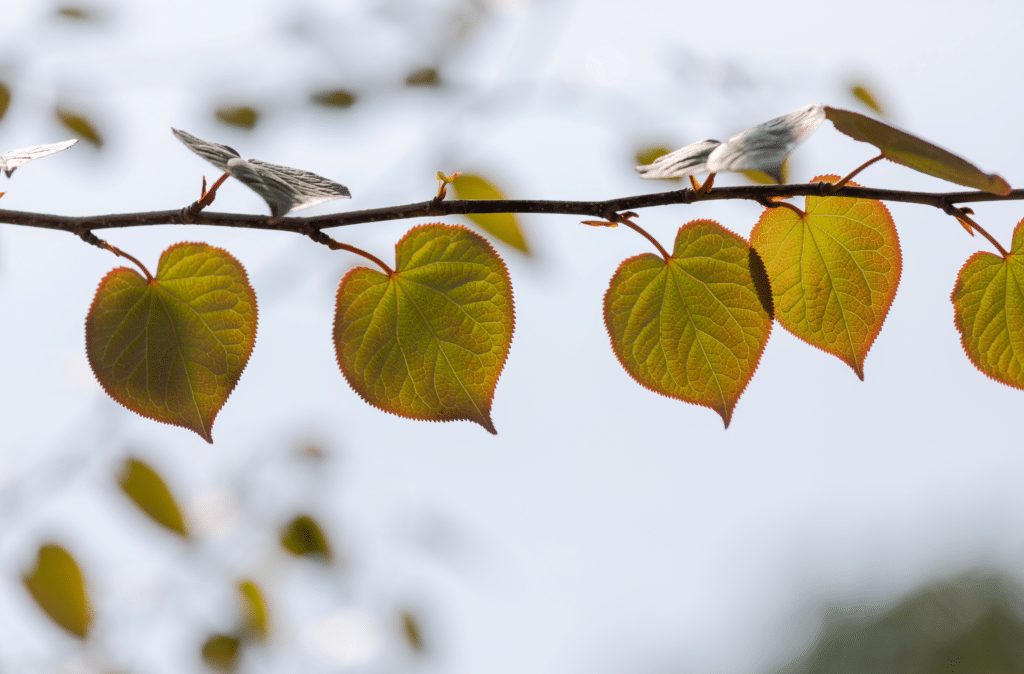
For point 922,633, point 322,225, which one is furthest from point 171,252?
point 922,633

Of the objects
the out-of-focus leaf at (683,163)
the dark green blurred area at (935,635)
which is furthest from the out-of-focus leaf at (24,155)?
the dark green blurred area at (935,635)

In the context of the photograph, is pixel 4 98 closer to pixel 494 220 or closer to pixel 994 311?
pixel 494 220

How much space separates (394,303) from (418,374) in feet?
0.09

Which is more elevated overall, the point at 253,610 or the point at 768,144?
the point at 768,144

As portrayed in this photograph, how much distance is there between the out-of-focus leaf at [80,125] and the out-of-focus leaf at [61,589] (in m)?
0.35

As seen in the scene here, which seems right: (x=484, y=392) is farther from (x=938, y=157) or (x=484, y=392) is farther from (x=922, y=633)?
(x=922, y=633)

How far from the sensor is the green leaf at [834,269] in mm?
256

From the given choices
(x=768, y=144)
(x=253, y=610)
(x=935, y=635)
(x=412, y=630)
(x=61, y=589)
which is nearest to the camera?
(x=768, y=144)

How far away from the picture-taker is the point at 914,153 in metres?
0.19

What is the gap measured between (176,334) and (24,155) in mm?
77

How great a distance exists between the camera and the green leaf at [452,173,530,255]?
500mm

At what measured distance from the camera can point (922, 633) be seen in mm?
6672

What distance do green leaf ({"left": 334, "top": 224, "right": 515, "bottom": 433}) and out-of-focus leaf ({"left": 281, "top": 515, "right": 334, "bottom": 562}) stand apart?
527 millimetres

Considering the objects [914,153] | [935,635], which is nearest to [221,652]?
[914,153]
